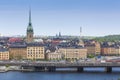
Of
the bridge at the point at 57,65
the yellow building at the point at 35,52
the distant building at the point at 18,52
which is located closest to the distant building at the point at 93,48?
the yellow building at the point at 35,52

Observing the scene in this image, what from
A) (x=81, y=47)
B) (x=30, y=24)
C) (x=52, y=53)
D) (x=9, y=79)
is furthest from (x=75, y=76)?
(x=30, y=24)

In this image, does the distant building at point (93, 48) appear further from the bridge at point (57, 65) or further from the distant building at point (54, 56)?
the bridge at point (57, 65)

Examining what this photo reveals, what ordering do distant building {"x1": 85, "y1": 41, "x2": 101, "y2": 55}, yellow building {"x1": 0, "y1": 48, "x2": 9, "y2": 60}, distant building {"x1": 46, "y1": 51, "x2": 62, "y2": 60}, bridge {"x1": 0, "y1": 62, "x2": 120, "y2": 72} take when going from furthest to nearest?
distant building {"x1": 85, "y1": 41, "x2": 101, "y2": 55} → distant building {"x1": 46, "y1": 51, "x2": 62, "y2": 60} → yellow building {"x1": 0, "y1": 48, "x2": 9, "y2": 60} → bridge {"x1": 0, "y1": 62, "x2": 120, "y2": 72}

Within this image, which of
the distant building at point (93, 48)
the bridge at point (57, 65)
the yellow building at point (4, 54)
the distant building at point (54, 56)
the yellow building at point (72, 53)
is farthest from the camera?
the distant building at point (93, 48)

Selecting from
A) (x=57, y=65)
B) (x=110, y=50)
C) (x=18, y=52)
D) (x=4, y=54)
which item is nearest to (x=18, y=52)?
(x=18, y=52)

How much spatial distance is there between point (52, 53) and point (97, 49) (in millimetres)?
14080

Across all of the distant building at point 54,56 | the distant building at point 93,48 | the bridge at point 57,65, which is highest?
the distant building at point 93,48

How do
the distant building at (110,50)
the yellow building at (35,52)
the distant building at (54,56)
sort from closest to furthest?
the distant building at (54,56) < the yellow building at (35,52) < the distant building at (110,50)

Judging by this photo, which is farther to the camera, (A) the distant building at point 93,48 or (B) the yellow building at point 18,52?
(A) the distant building at point 93,48

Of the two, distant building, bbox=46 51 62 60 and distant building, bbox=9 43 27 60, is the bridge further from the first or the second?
distant building, bbox=9 43 27 60

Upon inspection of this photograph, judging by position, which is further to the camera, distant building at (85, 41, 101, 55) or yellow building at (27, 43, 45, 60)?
distant building at (85, 41, 101, 55)

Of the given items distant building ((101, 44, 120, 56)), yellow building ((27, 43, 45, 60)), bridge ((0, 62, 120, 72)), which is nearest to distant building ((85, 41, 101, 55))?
distant building ((101, 44, 120, 56))

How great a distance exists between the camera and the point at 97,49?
7175 centimetres

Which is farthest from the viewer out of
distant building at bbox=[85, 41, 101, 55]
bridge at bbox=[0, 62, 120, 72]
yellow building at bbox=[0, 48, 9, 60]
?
distant building at bbox=[85, 41, 101, 55]
